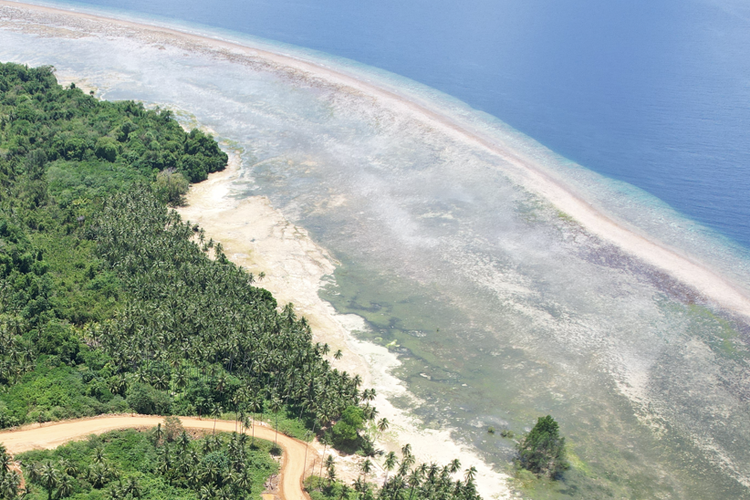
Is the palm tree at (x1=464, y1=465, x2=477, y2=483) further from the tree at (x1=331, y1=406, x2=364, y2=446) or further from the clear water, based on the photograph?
the tree at (x1=331, y1=406, x2=364, y2=446)

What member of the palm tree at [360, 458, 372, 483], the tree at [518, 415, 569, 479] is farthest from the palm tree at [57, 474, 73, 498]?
the tree at [518, 415, 569, 479]

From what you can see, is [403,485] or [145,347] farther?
[145,347]

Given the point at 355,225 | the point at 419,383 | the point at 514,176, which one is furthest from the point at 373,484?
the point at 514,176

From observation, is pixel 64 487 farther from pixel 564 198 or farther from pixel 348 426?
pixel 564 198

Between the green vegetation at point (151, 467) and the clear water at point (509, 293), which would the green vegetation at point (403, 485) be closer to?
the green vegetation at point (151, 467)

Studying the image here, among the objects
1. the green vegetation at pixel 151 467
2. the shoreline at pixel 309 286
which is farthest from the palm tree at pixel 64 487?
the shoreline at pixel 309 286

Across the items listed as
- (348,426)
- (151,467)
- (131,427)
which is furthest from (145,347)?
(348,426)
